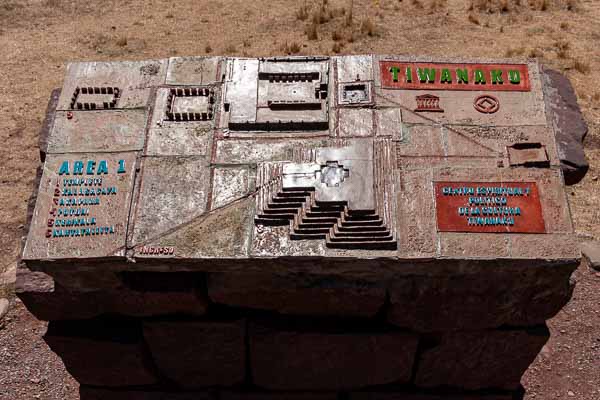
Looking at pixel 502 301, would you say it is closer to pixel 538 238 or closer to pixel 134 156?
pixel 538 238

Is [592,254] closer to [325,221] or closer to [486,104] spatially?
[486,104]

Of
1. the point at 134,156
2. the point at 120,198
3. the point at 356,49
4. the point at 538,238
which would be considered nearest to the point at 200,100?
the point at 134,156

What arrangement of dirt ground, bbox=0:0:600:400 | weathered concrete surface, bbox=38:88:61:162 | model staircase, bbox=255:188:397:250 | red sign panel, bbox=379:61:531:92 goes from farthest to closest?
dirt ground, bbox=0:0:600:400 → red sign panel, bbox=379:61:531:92 → weathered concrete surface, bbox=38:88:61:162 → model staircase, bbox=255:188:397:250

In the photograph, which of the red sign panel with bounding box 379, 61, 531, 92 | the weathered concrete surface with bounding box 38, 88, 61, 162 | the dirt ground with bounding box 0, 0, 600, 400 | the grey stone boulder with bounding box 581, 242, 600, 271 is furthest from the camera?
A: the dirt ground with bounding box 0, 0, 600, 400

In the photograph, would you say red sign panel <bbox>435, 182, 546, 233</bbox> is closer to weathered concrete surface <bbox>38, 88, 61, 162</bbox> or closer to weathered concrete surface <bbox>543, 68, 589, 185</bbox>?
weathered concrete surface <bbox>543, 68, 589, 185</bbox>

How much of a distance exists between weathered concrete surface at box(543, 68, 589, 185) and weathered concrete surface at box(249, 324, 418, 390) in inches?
64.2

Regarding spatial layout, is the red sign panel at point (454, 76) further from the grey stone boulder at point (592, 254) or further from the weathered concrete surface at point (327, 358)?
the grey stone boulder at point (592, 254)

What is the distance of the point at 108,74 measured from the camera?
4.58m

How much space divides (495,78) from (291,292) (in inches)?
88.6

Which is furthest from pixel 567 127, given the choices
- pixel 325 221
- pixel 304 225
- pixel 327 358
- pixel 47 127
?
pixel 47 127

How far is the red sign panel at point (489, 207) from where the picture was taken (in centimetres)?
373

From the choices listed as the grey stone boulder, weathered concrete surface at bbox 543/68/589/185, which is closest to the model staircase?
weathered concrete surface at bbox 543/68/589/185

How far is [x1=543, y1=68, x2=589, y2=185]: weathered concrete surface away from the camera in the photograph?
4102mm

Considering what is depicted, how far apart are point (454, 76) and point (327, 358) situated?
237 centimetres
